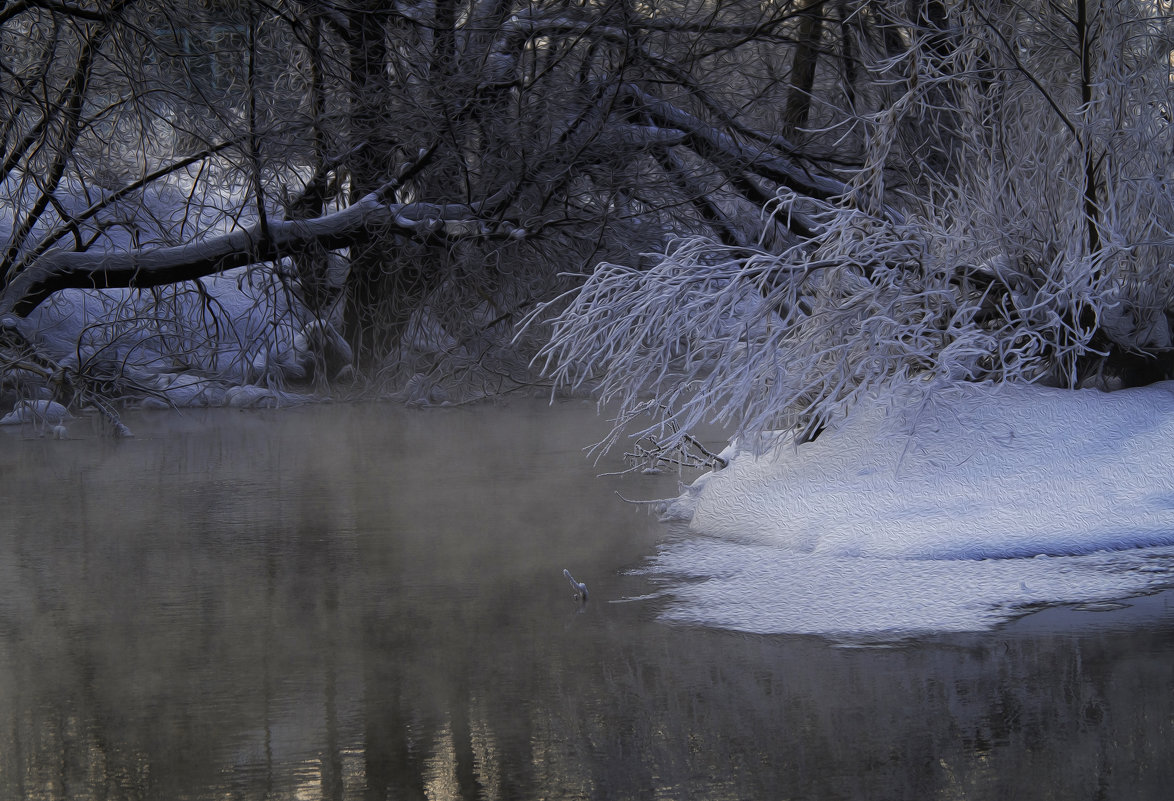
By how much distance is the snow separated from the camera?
5801mm

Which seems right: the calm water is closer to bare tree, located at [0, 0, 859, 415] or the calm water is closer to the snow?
the snow

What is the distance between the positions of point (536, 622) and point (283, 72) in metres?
7.87

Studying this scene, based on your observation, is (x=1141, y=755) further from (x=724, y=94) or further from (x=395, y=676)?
(x=724, y=94)

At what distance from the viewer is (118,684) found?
483 cm

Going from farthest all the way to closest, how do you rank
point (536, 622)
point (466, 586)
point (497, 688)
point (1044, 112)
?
point (1044, 112)
point (466, 586)
point (536, 622)
point (497, 688)

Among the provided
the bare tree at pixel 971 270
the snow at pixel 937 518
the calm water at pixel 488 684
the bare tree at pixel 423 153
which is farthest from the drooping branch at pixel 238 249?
the snow at pixel 937 518

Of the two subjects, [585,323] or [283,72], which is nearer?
[585,323]

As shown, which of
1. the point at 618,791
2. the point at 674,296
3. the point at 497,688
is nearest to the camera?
the point at 618,791

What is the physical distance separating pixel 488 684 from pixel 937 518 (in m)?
3.14

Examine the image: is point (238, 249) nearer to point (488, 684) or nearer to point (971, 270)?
point (971, 270)

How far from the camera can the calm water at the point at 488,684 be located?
380 centimetres

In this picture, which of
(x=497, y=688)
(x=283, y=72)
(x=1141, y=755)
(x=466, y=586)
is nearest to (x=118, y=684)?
(x=497, y=688)

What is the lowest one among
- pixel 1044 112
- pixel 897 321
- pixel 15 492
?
pixel 15 492

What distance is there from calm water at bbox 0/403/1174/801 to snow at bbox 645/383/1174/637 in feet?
1.08
